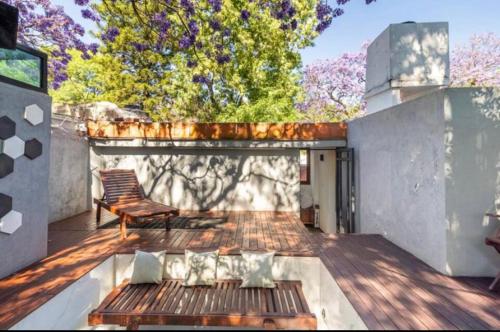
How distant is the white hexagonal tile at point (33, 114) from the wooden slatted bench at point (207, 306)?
8.94 ft

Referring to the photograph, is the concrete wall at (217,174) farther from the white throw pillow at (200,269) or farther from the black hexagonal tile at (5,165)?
the black hexagonal tile at (5,165)

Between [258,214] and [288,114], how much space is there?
5.60 metres

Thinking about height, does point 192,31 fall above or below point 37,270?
above

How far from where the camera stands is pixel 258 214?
7.51 m

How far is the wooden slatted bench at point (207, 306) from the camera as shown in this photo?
338cm

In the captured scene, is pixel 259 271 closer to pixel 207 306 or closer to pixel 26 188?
pixel 207 306

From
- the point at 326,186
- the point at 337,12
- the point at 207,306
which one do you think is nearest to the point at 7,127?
the point at 207,306

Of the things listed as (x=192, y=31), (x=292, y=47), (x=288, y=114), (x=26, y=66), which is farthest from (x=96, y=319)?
(x=292, y=47)

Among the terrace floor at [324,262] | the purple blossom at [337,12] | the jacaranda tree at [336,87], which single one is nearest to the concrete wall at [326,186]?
the terrace floor at [324,262]

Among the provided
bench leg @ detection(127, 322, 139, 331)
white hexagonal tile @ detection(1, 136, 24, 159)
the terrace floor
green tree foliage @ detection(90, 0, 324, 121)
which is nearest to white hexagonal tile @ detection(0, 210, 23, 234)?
the terrace floor

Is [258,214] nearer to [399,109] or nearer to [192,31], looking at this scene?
[399,109]

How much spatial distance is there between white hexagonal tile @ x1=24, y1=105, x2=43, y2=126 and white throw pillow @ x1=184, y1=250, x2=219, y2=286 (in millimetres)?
2997

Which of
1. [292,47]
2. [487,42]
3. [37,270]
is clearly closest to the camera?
A: [37,270]

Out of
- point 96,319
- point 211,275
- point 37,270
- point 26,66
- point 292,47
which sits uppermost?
point 292,47
